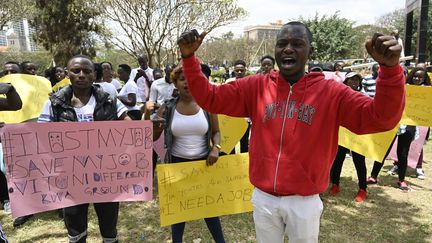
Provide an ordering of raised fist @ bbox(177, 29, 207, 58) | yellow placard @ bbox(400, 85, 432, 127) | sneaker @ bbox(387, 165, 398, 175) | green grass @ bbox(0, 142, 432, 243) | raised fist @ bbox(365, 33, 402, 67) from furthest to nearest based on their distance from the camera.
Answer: sneaker @ bbox(387, 165, 398, 175) → yellow placard @ bbox(400, 85, 432, 127) → green grass @ bbox(0, 142, 432, 243) → raised fist @ bbox(177, 29, 207, 58) → raised fist @ bbox(365, 33, 402, 67)

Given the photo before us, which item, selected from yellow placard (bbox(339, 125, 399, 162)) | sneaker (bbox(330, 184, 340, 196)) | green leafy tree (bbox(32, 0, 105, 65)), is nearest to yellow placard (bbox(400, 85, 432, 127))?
yellow placard (bbox(339, 125, 399, 162))

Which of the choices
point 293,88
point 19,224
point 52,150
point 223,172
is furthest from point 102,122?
point 19,224

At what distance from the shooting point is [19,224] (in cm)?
409

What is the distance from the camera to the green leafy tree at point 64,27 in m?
27.0

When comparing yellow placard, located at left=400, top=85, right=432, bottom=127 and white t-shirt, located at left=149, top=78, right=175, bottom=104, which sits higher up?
white t-shirt, located at left=149, top=78, right=175, bottom=104

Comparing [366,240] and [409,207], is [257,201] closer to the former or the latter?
[366,240]

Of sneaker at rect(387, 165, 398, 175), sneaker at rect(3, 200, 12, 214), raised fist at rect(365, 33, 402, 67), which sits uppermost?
raised fist at rect(365, 33, 402, 67)

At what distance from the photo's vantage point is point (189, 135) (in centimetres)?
307

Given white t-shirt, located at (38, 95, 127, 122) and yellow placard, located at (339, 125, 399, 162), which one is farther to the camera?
yellow placard, located at (339, 125, 399, 162)

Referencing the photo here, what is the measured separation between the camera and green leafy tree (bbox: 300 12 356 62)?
2916 centimetres

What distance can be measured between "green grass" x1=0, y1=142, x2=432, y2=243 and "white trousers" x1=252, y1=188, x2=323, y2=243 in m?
1.77

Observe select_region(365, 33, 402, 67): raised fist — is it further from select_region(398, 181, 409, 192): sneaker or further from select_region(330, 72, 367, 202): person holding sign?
select_region(398, 181, 409, 192): sneaker

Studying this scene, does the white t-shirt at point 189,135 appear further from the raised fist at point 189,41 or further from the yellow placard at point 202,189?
the raised fist at point 189,41

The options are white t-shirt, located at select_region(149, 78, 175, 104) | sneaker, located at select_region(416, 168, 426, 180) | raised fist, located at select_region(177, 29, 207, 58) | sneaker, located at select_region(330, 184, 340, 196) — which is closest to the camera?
raised fist, located at select_region(177, 29, 207, 58)
